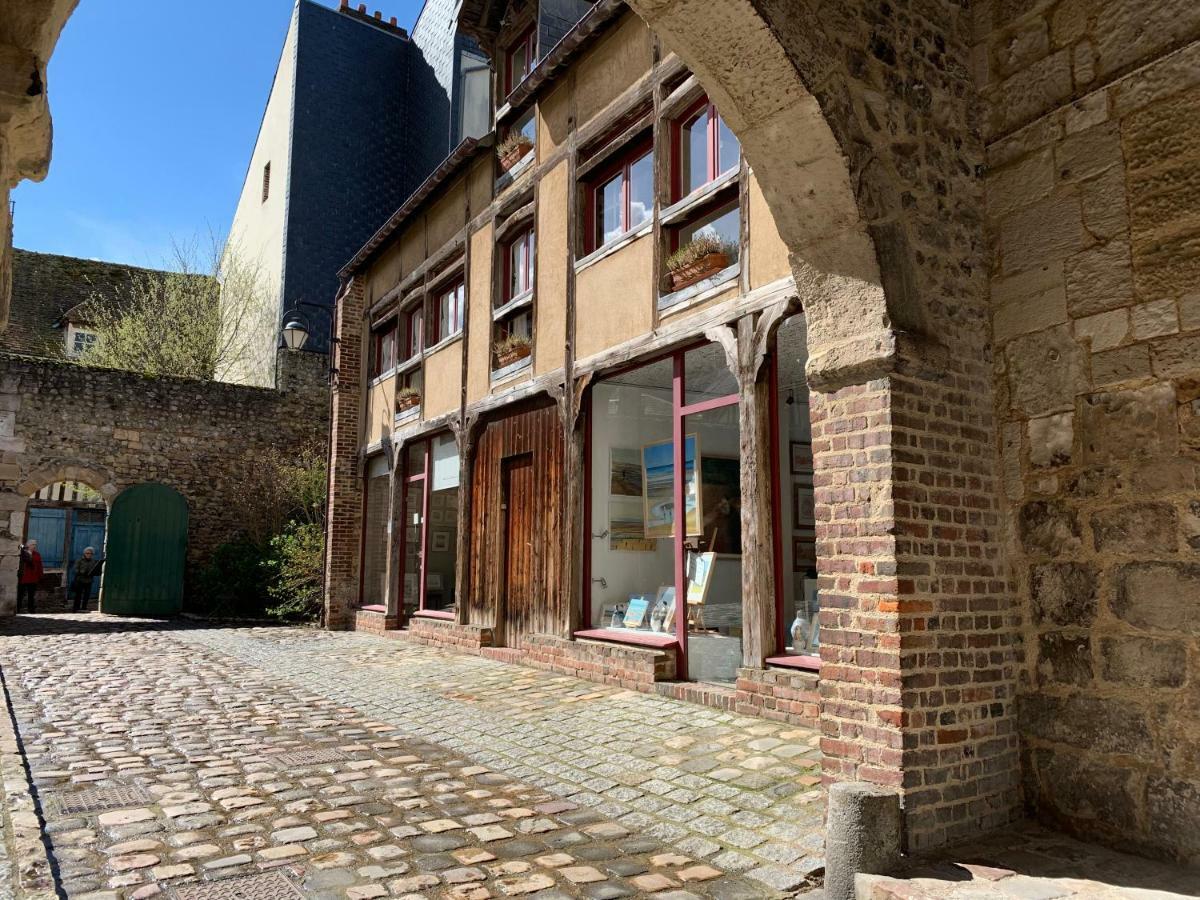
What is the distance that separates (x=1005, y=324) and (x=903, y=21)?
145cm

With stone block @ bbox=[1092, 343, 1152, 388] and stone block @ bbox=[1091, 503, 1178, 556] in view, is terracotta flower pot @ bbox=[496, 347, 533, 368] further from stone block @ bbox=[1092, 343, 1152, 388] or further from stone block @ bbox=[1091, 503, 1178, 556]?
stone block @ bbox=[1091, 503, 1178, 556]

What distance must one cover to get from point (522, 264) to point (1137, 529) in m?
8.01

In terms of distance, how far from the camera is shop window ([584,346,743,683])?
23.4 ft

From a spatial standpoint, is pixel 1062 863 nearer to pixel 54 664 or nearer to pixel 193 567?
pixel 54 664

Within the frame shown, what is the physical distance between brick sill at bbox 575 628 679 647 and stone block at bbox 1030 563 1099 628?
363 centimetres

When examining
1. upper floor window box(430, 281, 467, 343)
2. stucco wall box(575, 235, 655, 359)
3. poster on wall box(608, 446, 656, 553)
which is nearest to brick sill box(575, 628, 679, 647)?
poster on wall box(608, 446, 656, 553)

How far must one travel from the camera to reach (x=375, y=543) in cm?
1453

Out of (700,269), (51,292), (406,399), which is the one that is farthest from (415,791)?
(51,292)

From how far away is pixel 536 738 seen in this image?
18.5ft

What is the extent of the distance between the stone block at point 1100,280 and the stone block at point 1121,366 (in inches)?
7.3

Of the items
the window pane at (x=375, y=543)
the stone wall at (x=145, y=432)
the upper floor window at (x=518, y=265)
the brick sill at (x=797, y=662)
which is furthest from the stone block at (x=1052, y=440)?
the stone wall at (x=145, y=432)

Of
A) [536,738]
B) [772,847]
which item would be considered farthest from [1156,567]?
[536,738]

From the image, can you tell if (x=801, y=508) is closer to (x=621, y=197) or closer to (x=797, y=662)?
(x=797, y=662)

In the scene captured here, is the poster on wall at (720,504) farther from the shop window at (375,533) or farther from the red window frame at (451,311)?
the shop window at (375,533)
